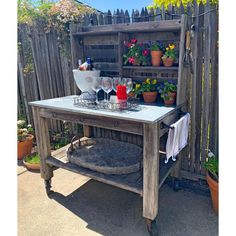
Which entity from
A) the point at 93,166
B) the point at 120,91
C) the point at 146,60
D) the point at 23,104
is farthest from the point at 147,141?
the point at 23,104

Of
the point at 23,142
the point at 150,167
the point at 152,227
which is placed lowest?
the point at 152,227

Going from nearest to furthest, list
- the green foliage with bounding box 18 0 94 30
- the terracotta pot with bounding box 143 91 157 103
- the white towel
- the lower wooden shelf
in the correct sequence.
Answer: the white towel, the lower wooden shelf, the terracotta pot with bounding box 143 91 157 103, the green foliage with bounding box 18 0 94 30

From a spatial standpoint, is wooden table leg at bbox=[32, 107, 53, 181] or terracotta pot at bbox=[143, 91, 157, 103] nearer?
terracotta pot at bbox=[143, 91, 157, 103]

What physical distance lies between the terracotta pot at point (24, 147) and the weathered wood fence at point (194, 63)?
0.73 m

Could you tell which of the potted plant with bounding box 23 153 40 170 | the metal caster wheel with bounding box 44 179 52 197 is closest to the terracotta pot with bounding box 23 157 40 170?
the potted plant with bounding box 23 153 40 170

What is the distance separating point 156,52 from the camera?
6.85 ft

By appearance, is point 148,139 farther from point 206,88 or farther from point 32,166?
point 32,166

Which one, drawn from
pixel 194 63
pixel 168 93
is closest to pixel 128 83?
pixel 168 93

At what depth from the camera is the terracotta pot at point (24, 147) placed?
332 centimetres

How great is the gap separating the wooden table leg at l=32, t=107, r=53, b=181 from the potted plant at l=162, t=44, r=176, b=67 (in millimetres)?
1318

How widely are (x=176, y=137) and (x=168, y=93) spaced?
17.0 inches

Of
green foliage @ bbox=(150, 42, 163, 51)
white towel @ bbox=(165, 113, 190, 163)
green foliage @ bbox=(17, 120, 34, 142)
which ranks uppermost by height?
green foliage @ bbox=(150, 42, 163, 51)

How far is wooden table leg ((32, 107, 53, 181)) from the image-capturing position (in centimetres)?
235

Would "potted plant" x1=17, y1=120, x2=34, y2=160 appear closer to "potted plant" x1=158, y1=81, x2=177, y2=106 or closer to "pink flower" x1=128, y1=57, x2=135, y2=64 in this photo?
"pink flower" x1=128, y1=57, x2=135, y2=64
